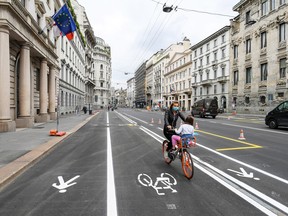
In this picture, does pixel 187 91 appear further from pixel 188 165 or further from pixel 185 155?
pixel 188 165

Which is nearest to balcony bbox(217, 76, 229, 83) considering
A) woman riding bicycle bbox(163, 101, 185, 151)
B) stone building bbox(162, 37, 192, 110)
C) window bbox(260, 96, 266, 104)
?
window bbox(260, 96, 266, 104)

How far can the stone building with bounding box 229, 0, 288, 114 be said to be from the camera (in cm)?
3334

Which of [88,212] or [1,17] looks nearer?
[88,212]

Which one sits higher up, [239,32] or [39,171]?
[239,32]

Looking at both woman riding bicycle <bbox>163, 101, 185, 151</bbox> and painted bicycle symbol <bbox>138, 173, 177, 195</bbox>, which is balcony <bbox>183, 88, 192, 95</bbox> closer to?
woman riding bicycle <bbox>163, 101, 185, 151</bbox>

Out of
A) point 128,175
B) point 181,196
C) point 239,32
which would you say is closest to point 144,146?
point 128,175

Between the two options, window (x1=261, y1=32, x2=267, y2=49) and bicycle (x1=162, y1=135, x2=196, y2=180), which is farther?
window (x1=261, y1=32, x2=267, y2=49)

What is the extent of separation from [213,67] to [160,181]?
169 ft

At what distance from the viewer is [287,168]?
614 cm

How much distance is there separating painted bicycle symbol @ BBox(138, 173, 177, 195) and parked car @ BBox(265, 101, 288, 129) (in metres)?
12.8

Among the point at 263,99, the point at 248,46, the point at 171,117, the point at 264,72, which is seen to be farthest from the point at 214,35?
the point at 171,117

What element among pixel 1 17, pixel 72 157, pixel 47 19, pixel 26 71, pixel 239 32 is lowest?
pixel 72 157

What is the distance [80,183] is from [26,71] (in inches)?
503

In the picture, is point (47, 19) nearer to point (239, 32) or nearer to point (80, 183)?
point (80, 183)
